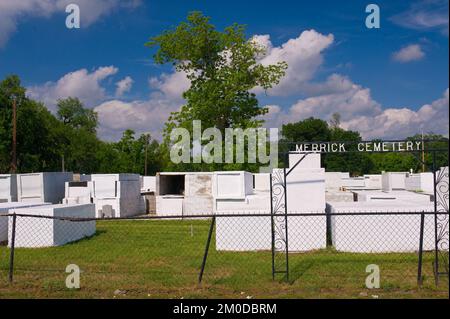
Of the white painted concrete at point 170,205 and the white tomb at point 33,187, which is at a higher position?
the white tomb at point 33,187

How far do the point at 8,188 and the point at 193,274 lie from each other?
774 inches

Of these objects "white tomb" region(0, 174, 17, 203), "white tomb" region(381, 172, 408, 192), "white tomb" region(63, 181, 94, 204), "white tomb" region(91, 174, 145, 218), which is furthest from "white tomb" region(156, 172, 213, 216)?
"white tomb" region(381, 172, 408, 192)

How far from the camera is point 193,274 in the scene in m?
10.0

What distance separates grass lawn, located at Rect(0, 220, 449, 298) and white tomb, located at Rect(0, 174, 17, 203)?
Answer: 12.7 m

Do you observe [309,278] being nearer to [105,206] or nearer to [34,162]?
[105,206]

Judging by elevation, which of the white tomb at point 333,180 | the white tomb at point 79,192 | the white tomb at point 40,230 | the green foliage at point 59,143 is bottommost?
the white tomb at point 40,230

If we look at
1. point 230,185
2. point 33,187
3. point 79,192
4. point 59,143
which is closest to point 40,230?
point 230,185

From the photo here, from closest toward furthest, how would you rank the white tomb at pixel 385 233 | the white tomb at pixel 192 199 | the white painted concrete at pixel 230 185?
the white tomb at pixel 385 233, the white painted concrete at pixel 230 185, the white tomb at pixel 192 199

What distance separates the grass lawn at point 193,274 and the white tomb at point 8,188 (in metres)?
12.7

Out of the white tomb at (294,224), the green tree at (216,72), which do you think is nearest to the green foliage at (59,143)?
the green tree at (216,72)

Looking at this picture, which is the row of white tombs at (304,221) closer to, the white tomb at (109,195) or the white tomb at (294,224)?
the white tomb at (294,224)

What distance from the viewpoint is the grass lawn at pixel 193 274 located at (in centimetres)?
827

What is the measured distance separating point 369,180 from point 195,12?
2166cm

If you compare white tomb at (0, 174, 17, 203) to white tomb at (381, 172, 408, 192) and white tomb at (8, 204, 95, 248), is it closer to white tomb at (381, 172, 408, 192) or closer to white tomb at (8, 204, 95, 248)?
white tomb at (8, 204, 95, 248)
